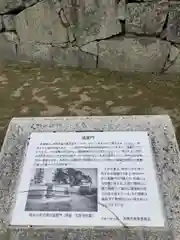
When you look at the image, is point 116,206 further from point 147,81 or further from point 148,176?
point 147,81

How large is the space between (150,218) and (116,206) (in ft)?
0.32

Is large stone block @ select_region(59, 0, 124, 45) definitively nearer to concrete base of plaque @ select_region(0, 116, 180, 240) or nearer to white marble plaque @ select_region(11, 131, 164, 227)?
concrete base of plaque @ select_region(0, 116, 180, 240)

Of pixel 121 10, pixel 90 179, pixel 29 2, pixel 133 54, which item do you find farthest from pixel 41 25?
pixel 90 179

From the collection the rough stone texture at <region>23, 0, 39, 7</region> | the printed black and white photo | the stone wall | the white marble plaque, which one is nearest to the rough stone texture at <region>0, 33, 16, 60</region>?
the stone wall

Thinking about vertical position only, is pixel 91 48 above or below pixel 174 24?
below

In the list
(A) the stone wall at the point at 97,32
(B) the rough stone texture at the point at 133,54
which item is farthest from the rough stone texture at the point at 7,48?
(B) the rough stone texture at the point at 133,54

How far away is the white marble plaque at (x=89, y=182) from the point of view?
0.96 metres

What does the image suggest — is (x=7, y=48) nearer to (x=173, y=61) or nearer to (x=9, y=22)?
(x=9, y=22)

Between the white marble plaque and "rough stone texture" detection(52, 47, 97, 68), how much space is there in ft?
5.76

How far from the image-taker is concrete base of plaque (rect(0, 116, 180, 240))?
0.94 metres

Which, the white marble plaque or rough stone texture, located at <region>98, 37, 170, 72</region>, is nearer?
the white marble plaque

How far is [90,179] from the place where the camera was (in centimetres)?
108

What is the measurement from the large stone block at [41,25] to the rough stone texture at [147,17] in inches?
21.7

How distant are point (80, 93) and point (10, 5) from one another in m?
0.98
